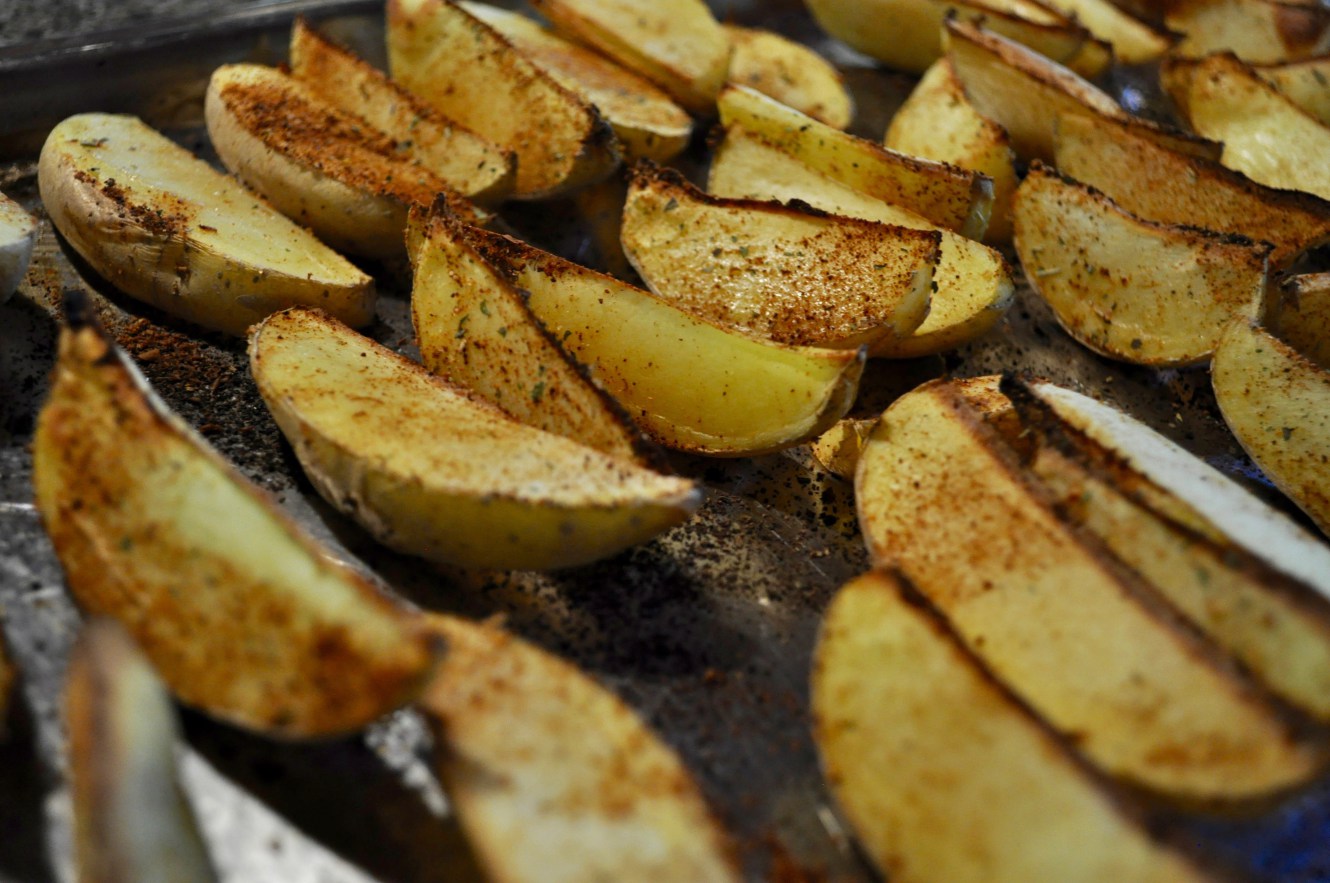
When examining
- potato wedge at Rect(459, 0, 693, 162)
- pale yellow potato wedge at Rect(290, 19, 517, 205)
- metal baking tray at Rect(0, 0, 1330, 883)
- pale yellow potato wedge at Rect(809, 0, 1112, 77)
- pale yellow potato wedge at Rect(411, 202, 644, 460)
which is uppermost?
pale yellow potato wedge at Rect(809, 0, 1112, 77)

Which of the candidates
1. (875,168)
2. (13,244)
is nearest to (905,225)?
(875,168)

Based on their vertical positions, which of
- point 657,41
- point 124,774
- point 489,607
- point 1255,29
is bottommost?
point 489,607

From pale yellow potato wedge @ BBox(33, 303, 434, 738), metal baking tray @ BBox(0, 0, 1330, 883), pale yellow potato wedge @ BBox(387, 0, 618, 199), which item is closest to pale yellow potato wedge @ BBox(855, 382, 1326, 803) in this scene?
metal baking tray @ BBox(0, 0, 1330, 883)

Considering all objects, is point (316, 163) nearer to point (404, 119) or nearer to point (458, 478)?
point (404, 119)

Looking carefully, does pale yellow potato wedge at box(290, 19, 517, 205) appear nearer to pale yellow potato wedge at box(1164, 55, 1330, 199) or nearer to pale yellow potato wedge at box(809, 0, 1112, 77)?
pale yellow potato wedge at box(809, 0, 1112, 77)

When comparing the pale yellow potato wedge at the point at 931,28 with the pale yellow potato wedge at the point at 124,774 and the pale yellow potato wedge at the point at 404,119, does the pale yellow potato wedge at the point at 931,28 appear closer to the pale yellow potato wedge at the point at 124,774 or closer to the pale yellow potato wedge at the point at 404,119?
the pale yellow potato wedge at the point at 404,119

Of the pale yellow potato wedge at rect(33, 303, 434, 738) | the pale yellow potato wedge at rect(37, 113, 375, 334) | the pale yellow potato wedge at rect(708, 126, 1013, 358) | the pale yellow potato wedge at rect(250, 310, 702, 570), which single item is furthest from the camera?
the pale yellow potato wedge at rect(708, 126, 1013, 358)

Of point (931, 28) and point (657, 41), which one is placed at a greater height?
point (931, 28)
